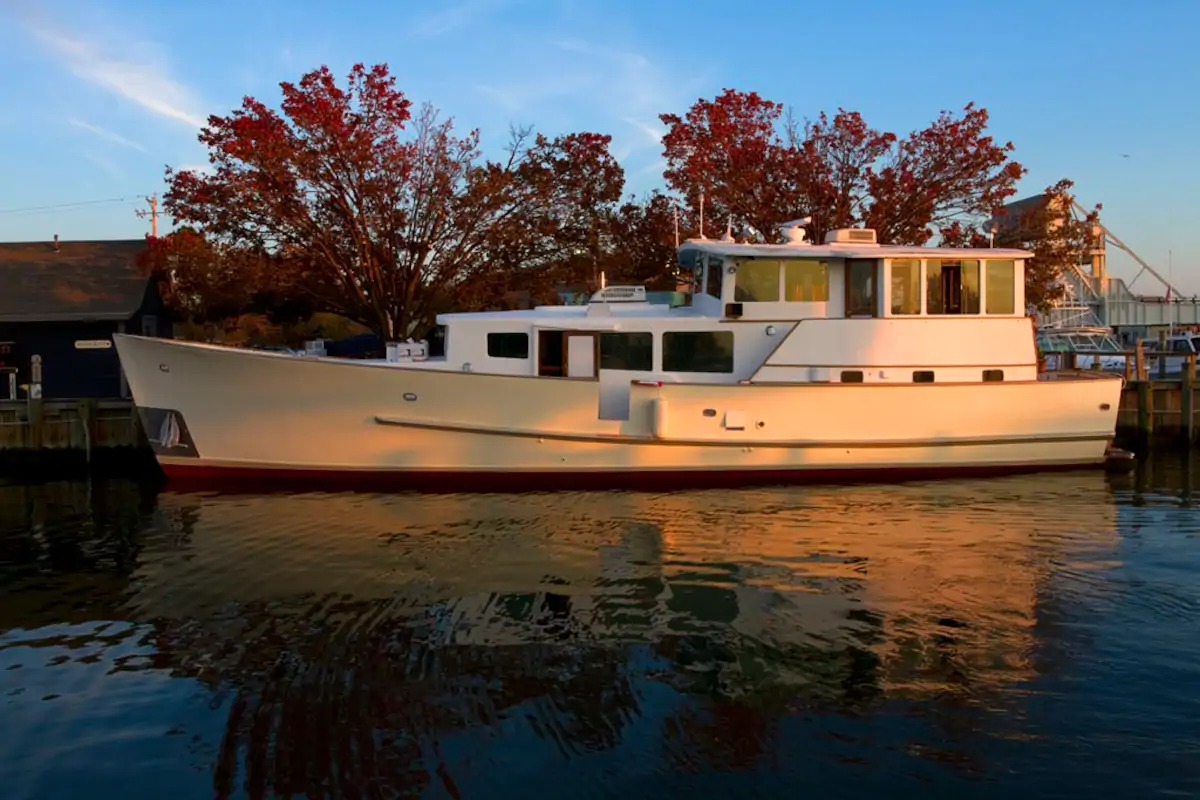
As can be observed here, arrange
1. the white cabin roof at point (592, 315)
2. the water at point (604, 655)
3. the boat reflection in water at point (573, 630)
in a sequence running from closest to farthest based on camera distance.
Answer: the water at point (604, 655), the boat reflection in water at point (573, 630), the white cabin roof at point (592, 315)

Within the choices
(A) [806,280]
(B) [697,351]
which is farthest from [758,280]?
(B) [697,351]

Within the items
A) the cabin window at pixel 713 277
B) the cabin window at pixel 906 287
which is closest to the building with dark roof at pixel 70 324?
the cabin window at pixel 713 277

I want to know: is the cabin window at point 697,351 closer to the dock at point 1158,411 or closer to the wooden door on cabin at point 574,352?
the wooden door on cabin at point 574,352

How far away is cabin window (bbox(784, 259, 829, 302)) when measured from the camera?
1230cm

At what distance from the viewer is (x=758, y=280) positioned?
12.3m

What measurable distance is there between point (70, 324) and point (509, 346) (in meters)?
14.4

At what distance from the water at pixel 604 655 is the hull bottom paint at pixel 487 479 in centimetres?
165

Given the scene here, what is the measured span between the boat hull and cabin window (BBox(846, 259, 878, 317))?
3.57ft

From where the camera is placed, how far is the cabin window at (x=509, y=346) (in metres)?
12.1

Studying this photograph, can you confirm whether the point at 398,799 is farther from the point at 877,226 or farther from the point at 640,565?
the point at 877,226

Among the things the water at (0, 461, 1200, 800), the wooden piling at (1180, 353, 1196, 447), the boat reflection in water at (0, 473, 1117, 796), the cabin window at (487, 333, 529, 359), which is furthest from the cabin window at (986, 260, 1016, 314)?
the wooden piling at (1180, 353, 1196, 447)

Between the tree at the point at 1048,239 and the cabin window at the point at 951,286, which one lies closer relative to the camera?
the cabin window at the point at 951,286

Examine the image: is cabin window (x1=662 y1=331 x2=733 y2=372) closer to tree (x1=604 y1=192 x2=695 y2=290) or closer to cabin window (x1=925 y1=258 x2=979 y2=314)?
cabin window (x1=925 y1=258 x2=979 y2=314)

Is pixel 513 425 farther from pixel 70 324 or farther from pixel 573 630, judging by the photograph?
pixel 70 324
